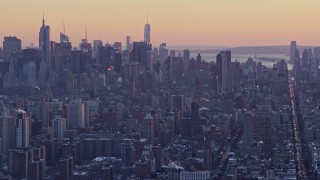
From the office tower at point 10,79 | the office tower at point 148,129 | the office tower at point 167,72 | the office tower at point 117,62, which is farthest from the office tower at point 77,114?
the office tower at point 117,62

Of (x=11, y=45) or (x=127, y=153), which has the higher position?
(x=11, y=45)

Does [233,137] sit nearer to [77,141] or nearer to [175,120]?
[175,120]

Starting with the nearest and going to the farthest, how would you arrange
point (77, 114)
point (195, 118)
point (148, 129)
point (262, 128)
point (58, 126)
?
point (262, 128), point (148, 129), point (58, 126), point (195, 118), point (77, 114)

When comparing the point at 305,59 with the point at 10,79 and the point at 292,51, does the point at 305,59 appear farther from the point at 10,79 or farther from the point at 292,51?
the point at 10,79

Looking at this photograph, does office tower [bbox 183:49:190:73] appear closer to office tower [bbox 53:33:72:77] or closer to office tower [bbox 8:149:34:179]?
office tower [bbox 53:33:72:77]

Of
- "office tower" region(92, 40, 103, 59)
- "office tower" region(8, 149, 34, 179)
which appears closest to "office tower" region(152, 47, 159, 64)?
"office tower" region(92, 40, 103, 59)

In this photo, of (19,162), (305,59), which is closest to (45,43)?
(305,59)
